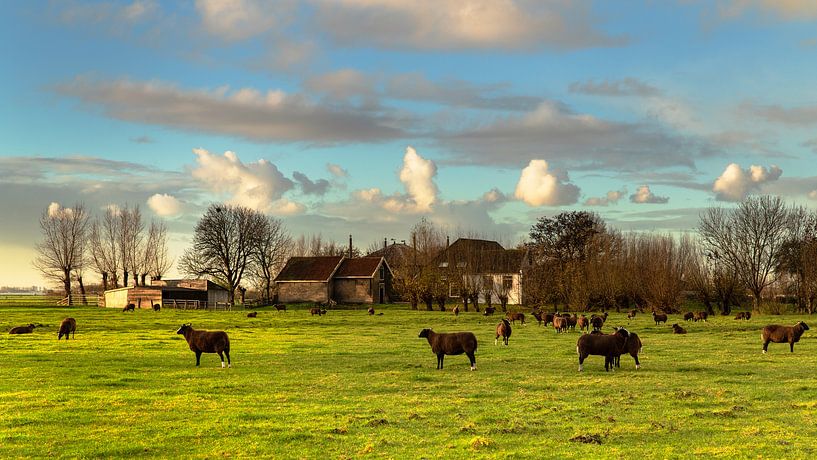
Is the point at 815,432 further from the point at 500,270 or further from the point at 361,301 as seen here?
the point at 361,301

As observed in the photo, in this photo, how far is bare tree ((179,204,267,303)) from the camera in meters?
105

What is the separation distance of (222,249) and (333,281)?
16991 millimetres

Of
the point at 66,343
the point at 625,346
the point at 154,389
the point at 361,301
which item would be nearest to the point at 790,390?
the point at 625,346

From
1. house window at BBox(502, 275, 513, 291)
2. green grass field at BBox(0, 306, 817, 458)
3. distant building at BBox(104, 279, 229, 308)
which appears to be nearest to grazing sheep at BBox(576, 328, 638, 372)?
green grass field at BBox(0, 306, 817, 458)

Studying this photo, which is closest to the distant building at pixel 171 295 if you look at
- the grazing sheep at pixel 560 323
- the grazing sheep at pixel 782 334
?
the grazing sheep at pixel 560 323

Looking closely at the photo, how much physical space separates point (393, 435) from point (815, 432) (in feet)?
28.1

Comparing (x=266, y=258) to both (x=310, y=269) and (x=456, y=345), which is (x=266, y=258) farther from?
(x=456, y=345)

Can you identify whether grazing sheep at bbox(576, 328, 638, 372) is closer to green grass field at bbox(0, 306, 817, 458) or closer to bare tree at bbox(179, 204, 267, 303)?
green grass field at bbox(0, 306, 817, 458)

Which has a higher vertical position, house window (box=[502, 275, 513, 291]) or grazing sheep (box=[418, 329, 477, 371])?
house window (box=[502, 275, 513, 291])

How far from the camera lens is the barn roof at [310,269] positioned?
10488cm

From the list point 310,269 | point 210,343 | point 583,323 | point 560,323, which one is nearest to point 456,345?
point 210,343

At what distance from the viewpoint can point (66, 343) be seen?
36094mm

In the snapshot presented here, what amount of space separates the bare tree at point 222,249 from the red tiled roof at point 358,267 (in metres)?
14.1

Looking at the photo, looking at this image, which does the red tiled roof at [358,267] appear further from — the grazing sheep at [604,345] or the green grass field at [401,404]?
the grazing sheep at [604,345]
